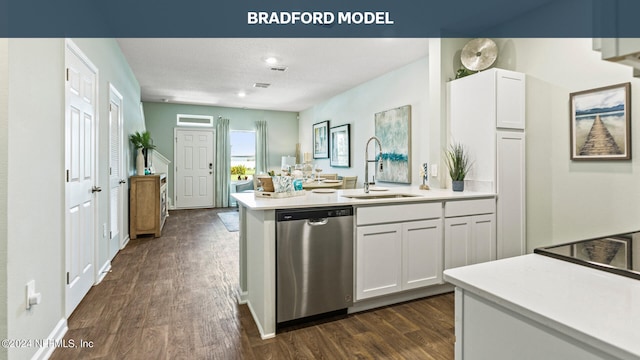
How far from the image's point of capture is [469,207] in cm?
292

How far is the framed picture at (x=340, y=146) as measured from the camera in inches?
265

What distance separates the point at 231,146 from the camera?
871 centimetres

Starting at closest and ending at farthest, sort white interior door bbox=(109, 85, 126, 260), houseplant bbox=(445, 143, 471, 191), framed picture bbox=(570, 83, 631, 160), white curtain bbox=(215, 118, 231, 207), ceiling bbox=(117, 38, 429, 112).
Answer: framed picture bbox=(570, 83, 631, 160) → houseplant bbox=(445, 143, 471, 191) → white interior door bbox=(109, 85, 126, 260) → ceiling bbox=(117, 38, 429, 112) → white curtain bbox=(215, 118, 231, 207)

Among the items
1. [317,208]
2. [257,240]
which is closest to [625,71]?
[317,208]

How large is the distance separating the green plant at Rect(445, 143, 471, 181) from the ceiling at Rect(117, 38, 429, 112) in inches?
59.5

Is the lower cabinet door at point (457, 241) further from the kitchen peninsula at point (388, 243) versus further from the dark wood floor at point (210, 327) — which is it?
the dark wood floor at point (210, 327)

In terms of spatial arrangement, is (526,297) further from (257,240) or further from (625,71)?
(625,71)

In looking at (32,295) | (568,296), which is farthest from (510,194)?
(32,295)

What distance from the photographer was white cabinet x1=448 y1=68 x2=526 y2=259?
3.05 metres

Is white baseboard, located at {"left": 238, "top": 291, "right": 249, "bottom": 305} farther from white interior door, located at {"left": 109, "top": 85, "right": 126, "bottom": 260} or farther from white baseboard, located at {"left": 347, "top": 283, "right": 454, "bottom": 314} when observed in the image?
white interior door, located at {"left": 109, "top": 85, "right": 126, "bottom": 260}

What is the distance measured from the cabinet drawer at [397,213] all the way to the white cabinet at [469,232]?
167 millimetres

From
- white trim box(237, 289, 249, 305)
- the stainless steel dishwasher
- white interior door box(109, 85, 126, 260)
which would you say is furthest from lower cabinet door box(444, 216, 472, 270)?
white interior door box(109, 85, 126, 260)

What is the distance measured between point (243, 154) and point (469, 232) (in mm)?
7024

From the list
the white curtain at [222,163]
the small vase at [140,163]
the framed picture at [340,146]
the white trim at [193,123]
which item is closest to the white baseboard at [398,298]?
the framed picture at [340,146]
